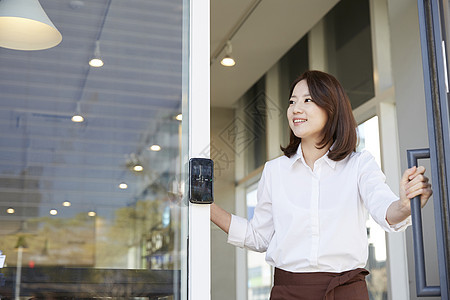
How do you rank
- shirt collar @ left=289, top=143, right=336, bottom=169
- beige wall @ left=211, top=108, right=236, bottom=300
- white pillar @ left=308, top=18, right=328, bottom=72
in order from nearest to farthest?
shirt collar @ left=289, top=143, right=336, bottom=169 < white pillar @ left=308, top=18, right=328, bottom=72 < beige wall @ left=211, top=108, right=236, bottom=300

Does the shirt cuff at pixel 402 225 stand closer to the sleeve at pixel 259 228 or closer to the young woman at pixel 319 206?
the young woman at pixel 319 206

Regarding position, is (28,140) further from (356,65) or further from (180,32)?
(356,65)

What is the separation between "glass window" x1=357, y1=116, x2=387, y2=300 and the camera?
3924 millimetres

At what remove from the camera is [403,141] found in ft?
8.75

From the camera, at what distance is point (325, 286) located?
186 centimetres

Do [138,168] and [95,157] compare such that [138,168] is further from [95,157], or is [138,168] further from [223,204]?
[223,204]

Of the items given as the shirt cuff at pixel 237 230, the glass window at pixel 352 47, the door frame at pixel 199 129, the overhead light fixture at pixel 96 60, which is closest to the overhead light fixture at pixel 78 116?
the overhead light fixture at pixel 96 60

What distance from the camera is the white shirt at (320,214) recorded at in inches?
73.9

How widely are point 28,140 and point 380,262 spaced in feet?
9.77

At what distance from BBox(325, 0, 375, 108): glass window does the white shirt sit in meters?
2.28

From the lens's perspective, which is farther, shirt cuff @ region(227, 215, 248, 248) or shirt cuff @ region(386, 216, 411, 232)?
shirt cuff @ region(227, 215, 248, 248)

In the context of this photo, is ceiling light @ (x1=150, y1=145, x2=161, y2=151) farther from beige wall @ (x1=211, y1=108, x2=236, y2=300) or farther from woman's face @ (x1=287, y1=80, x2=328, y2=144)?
beige wall @ (x1=211, y1=108, x2=236, y2=300)

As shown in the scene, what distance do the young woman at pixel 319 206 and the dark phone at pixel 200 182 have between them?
0.39 m

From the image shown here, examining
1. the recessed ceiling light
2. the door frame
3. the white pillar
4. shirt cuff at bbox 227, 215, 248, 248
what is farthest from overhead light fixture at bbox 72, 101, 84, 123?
the white pillar
